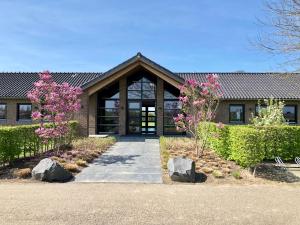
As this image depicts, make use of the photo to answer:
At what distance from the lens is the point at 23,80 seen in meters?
29.2

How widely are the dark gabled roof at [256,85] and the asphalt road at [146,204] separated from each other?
15980 millimetres

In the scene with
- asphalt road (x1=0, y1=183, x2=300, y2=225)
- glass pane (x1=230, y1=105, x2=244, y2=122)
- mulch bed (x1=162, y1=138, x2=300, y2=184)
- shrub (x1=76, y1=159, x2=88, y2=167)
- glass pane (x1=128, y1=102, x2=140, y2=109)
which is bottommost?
asphalt road (x1=0, y1=183, x2=300, y2=225)

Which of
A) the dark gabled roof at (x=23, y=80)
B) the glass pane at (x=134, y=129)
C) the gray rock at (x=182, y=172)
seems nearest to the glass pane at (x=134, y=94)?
the glass pane at (x=134, y=129)

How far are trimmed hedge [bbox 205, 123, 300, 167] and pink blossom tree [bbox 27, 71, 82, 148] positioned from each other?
6187 millimetres

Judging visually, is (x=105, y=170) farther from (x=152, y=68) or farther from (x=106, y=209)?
(x=152, y=68)

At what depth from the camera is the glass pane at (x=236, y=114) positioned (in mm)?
25353

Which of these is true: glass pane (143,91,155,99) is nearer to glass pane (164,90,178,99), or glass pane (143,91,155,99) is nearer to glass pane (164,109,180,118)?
glass pane (164,90,178,99)

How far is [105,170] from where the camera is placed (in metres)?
12.4

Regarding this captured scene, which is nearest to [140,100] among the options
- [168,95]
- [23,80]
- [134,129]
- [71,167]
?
[168,95]

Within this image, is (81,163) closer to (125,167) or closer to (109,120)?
(125,167)

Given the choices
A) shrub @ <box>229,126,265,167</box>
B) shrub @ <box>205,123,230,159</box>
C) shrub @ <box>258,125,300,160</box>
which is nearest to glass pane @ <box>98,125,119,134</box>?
shrub @ <box>205,123,230,159</box>

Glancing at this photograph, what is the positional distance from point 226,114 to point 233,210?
17.9 m

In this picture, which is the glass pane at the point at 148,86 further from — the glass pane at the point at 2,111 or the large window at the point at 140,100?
the glass pane at the point at 2,111

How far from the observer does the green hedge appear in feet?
40.0
